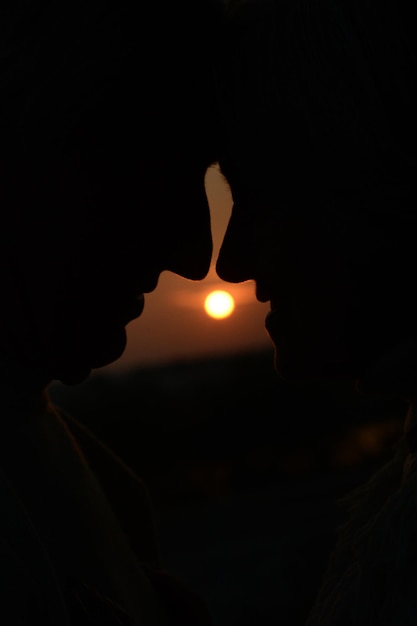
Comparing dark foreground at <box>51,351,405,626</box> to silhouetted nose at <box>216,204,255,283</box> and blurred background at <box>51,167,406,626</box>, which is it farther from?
silhouetted nose at <box>216,204,255,283</box>

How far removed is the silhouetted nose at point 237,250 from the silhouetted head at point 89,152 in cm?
12

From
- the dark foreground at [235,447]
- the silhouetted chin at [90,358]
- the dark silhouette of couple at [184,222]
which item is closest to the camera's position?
the dark silhouette of couple at [184,222]

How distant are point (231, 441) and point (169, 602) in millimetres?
6463

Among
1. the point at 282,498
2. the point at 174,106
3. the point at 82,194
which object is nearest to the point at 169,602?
the point at 82,194

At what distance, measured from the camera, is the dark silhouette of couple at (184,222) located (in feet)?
4.12

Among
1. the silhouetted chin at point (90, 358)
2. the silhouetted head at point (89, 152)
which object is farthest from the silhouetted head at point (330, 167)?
the silhouetted chin at point (90, 358)

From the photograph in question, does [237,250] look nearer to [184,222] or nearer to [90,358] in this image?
[184,222]

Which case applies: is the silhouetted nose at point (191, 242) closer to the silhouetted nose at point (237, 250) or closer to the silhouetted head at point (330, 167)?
the silhouetted nose at point (237, 250)

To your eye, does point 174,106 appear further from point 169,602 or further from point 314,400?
point 314,400

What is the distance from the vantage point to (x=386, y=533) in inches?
47.8

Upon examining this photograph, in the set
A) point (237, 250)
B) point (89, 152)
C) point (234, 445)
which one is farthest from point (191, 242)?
point (234, 445)

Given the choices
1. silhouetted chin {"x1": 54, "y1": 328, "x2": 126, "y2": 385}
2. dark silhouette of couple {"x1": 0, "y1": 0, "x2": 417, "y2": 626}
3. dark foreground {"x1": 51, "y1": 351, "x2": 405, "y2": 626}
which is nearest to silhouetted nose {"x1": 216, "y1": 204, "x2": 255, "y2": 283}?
dark silhouette of couple {"x1": 0, "y1": 0, "x2": 417, "y2": 626}

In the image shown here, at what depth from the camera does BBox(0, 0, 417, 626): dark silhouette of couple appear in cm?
126

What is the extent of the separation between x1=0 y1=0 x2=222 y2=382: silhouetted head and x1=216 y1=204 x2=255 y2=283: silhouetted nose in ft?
0.38
